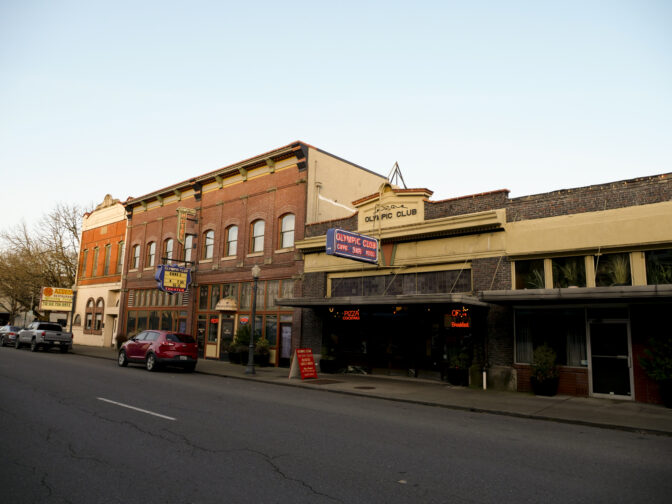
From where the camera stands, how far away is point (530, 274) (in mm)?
15734

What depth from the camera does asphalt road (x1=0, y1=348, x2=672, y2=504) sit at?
17.4 ft

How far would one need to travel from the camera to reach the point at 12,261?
148ft

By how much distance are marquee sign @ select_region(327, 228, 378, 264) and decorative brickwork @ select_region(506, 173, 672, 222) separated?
508 cm

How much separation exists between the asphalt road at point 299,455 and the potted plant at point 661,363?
4.25m

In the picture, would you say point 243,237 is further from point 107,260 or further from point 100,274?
point 100,274

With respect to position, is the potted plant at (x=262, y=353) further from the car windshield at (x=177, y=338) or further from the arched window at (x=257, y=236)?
the arched window at (x=257, y=236)

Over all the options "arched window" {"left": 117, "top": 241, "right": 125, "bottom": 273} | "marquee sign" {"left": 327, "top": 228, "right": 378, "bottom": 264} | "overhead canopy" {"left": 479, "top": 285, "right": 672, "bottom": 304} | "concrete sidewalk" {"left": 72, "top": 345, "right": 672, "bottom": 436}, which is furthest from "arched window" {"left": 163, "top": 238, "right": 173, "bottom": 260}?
"overhead canopy" {"left": 479, "top": 285, "right": 672, "bottom": 304}

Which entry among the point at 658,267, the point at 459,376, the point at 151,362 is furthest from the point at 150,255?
the point at 658,267

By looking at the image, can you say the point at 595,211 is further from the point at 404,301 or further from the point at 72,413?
the point at 72,413

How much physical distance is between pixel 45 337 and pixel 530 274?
2798 centimetres

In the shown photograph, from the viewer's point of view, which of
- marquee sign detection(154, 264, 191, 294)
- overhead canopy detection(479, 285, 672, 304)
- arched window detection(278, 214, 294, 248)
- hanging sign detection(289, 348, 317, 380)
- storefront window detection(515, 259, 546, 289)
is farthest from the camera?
marquee sign detection(154, 264, 191, 294)

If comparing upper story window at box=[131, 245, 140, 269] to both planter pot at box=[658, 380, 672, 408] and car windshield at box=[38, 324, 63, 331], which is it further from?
planter pot at box=[658, 380, 672, 408]

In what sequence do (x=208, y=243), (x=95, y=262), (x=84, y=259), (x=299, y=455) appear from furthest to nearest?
(x=84, y=259) < (x=95, y=262) < (x=208, y=243) < (x=299, y=455)

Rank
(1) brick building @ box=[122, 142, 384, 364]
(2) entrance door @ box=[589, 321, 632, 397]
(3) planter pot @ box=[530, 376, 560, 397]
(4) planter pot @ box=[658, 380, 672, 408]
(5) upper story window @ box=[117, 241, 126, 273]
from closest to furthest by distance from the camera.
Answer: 1. (4) planter pot @ box=[658, 380, 672, 408]
2. (2) entrance door @ box=[589, 321, 632, 397]
3. (3) planter pot @ box=[530, 376, 560, 397]
4. (1) brick building @ box=[122, 142, 384, 364]
5. (5) upper story window @ box=[117, 241, 126, 273]
